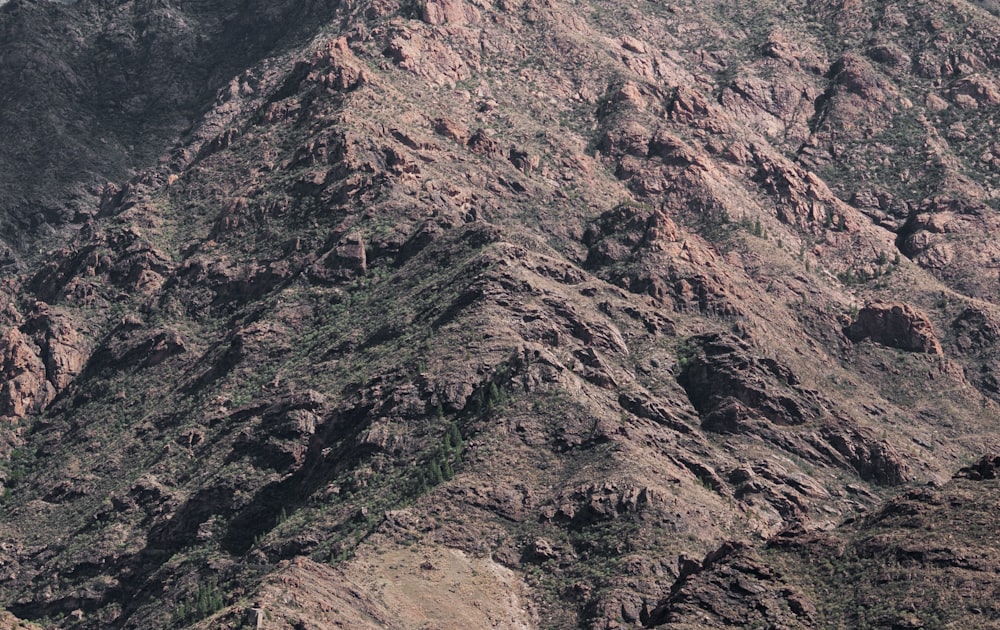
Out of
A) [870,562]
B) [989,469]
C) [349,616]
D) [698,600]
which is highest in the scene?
[989,469]

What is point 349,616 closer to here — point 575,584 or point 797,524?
point 575,584

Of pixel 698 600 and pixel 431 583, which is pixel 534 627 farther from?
pixel 698 600

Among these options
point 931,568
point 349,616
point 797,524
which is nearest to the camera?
point 931,568

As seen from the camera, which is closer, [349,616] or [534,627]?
[349,616]

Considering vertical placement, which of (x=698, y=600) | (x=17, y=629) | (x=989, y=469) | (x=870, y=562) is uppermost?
(x=989, y=469)

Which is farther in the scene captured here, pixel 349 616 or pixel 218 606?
pixel 218 606

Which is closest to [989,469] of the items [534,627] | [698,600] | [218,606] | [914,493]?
[914,493]

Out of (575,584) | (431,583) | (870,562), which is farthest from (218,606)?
(870,562)

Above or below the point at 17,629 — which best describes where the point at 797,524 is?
above

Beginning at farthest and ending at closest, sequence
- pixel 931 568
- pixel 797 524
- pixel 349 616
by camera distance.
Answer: pixel 797 524, pixel 349 616, pixel 931 568
